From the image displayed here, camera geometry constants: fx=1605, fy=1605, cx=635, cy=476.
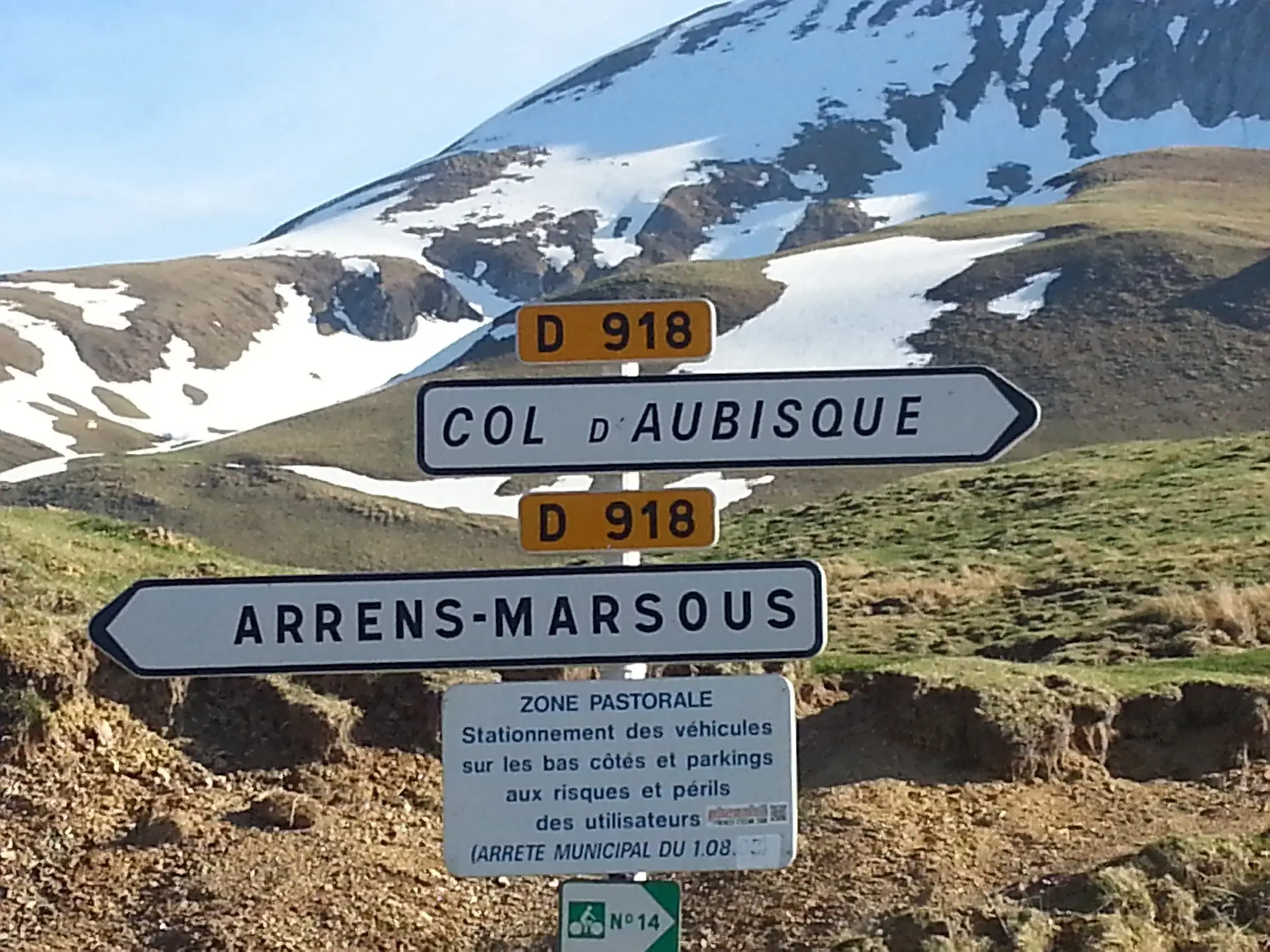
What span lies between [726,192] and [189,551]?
16163 cm

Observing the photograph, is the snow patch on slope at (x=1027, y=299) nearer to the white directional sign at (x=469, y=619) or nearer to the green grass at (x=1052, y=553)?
the green grass at (x=1052, y=553)

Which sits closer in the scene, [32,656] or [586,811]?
[586,811]

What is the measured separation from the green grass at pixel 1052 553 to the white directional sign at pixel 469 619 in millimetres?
5853

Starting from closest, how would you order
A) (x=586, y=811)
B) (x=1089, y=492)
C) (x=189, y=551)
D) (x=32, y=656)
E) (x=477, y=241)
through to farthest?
(x=586, y=811), (x=32, y=656), (x=189, y=551), (x=1089, y=492), (x=477, y=241)

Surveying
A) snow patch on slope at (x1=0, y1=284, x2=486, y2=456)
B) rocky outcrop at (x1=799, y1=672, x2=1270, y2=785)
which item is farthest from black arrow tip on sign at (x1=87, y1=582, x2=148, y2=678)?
snow patch on slope at (x1=0, y1=284, x2=486, y2=456)

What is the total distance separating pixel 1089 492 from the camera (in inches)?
918

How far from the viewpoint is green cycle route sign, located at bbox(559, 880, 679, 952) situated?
13.6ft

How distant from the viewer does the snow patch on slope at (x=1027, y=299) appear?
244 ft

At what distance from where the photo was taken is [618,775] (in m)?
4.20

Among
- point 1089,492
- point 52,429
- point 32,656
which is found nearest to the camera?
point 32,656

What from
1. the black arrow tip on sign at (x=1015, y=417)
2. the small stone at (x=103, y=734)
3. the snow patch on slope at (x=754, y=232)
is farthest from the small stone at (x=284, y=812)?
the snow patch on slope at (x=754, y=232)

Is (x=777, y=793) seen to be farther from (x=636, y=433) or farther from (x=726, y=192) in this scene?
(x=726, y=192)

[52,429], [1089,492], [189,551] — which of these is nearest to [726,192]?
[52,429]

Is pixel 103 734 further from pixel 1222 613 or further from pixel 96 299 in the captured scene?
pixel 96 299
